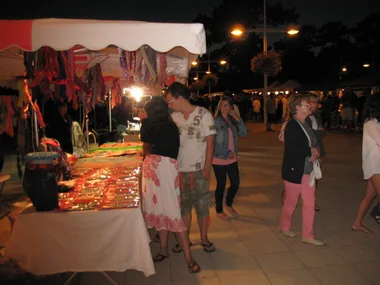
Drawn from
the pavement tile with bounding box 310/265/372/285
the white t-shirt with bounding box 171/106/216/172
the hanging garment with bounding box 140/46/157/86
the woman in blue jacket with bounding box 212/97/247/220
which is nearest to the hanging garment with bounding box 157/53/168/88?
the hanging garment with bounding box 140/46/157/86

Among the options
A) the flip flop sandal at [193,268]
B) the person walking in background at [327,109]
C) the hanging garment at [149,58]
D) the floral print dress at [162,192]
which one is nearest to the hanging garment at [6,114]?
the hanging garment at [149,58]

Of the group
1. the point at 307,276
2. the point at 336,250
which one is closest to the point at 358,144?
the point at 336,250

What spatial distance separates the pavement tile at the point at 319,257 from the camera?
370cm

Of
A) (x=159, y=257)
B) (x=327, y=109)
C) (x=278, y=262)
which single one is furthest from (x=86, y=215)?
(x=327, y=109)

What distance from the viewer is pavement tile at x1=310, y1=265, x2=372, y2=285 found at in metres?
3.33

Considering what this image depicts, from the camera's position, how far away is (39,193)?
3.04m

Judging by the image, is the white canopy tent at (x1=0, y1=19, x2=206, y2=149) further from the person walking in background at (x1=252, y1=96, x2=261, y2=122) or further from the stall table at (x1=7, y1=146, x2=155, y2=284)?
the person walking in background at (x1=252, y1=96, x2=261, y2=122)

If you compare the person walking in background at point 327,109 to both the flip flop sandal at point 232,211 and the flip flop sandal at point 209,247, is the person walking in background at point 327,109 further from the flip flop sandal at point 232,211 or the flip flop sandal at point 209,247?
the flip flop sandal at point 209,247

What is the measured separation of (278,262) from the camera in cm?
376

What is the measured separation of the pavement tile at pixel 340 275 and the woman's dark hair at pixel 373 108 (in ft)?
5.82

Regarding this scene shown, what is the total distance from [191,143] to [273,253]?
163 cm

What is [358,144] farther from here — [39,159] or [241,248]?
[39,159]

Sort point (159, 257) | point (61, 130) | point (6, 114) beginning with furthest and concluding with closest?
point (6, 114) → point (61, 130) → point (159, 257)

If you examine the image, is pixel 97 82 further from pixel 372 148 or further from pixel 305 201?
pixel 372 148
